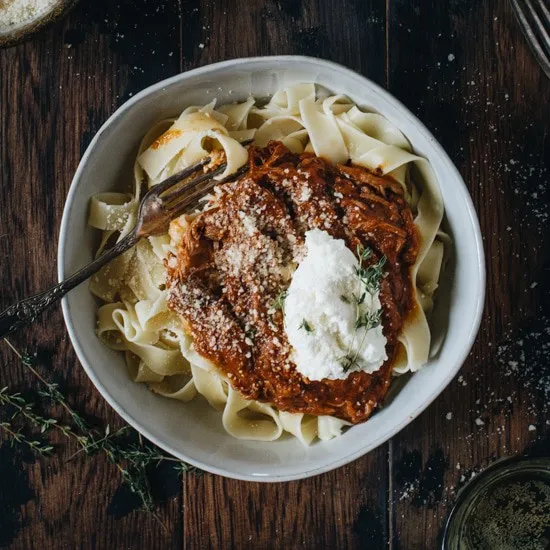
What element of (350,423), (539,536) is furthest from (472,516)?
(350,423)

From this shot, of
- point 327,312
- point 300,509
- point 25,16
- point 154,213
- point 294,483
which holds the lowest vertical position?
point 300,509

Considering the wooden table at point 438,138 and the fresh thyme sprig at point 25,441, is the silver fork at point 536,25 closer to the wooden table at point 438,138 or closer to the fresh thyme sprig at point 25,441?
the wooden table at point 438,138

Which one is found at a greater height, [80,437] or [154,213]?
→ [154,213]

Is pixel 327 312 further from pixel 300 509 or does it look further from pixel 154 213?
pixel 300 509

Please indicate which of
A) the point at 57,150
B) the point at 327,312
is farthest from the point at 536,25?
the point at 57,150

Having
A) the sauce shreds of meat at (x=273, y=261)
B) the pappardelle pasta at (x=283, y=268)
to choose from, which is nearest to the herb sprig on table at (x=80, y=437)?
the pappardelle pasta at (x=283, y=268)
